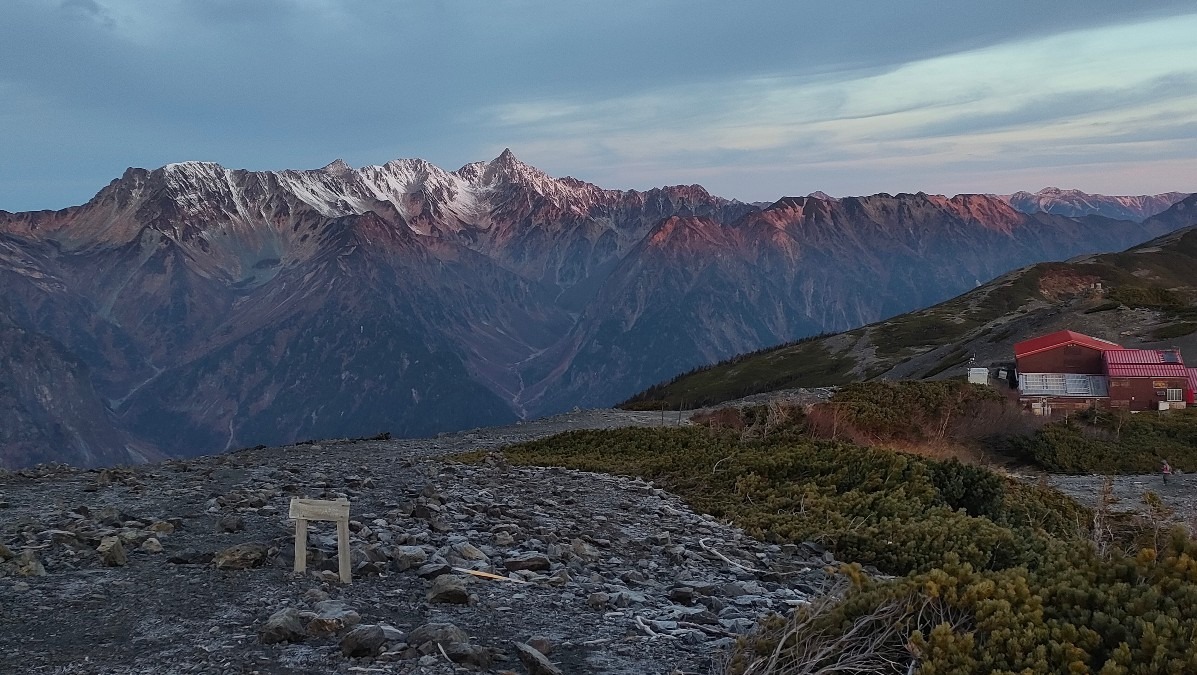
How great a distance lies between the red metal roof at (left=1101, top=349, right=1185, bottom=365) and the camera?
216ft

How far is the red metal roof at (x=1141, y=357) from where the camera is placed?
65.9 meters

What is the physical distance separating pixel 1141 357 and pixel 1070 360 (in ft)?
17.4

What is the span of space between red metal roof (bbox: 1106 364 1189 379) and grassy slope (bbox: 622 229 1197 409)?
17.1m

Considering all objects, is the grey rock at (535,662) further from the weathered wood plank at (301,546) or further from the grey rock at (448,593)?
the weathered wood plank at (301,546)

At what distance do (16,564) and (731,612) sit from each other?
340 inches

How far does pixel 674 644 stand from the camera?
339 inches

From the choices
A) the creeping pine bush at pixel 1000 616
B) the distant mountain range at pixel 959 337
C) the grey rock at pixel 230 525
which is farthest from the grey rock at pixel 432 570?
the distant mountain range at pixel 959 337

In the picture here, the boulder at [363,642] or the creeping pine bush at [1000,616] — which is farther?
the boulder at [363,642]

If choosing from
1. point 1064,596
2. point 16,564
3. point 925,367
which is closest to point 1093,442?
point 1064,596

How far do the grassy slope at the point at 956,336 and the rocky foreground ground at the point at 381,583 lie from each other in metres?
40.5

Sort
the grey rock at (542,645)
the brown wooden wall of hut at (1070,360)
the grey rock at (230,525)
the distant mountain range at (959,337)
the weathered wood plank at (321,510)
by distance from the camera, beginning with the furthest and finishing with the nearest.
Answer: the distant mountain range at (959,337) → the brown wooden wall of hut at (1070,360) → the grey rock at (230,525) → the weathered wood plank at (321,510) → the grey rock at (542,645)

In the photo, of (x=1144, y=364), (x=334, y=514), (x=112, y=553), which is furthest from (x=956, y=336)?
(x=112, y=553)

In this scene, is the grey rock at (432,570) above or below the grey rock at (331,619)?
below

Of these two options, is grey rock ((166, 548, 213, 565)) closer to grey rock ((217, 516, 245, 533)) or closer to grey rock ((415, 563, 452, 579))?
grey rock ((217, 516, 245, 533))
